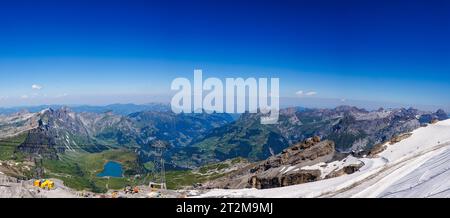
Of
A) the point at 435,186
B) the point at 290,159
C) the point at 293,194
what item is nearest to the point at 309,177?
the point at 293,194

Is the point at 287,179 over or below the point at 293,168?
below

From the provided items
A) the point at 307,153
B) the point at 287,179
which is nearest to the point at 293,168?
the point at 287,179

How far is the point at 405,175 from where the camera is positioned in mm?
41469

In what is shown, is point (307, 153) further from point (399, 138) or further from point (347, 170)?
point (347, 170)

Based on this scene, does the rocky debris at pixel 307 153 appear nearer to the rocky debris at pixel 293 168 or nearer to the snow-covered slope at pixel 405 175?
the rocky debris at pixel 293 168

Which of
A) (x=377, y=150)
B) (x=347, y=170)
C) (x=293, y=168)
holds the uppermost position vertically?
(x=377, y=150)

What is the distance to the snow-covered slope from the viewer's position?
103 feet

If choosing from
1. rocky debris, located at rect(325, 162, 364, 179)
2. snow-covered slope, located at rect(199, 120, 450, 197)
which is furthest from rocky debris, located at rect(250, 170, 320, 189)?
snow-covered slope, located at rect(199, 120, 450, 197)

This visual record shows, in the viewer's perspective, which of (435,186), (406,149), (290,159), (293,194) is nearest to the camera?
(435,186)
